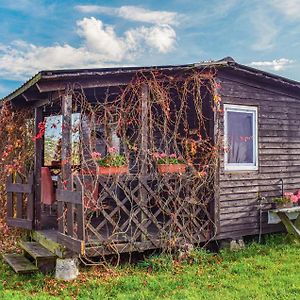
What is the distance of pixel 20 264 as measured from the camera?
22.9 feet

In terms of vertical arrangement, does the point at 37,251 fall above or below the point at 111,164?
below

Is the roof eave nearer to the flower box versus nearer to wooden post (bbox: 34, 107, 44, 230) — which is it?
wooden post (bbox: 34, 107, 44, 230)

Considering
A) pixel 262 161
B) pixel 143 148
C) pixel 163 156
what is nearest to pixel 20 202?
pixel 143 148

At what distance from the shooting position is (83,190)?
6102mm

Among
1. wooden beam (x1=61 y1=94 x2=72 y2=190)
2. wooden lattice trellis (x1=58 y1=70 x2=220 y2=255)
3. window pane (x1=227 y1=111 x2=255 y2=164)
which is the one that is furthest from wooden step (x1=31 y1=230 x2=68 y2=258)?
window pane (x1=227 y1=111 x2=255 y2=164)

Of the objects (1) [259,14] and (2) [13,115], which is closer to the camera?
(2) [13,115]

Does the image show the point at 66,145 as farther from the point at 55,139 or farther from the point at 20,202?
the point at 55,139

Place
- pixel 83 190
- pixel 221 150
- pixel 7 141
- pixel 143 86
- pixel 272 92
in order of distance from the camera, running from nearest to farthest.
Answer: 1. pixel 83 190
2. pixel 143 86
3. pixel 221 150
4. pixel 272 92
5. pixel 7 141

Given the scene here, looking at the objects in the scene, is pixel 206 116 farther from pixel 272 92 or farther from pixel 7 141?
pixel 7 141

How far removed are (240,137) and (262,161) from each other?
0.77 metres

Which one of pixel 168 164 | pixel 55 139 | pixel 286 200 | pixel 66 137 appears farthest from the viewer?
pixel 55 139

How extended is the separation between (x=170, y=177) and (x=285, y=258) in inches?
97.5

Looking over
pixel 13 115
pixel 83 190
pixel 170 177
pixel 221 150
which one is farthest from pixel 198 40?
pixel 83 190

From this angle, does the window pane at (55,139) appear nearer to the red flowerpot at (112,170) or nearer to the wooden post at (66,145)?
the wooden post at (66,145)
